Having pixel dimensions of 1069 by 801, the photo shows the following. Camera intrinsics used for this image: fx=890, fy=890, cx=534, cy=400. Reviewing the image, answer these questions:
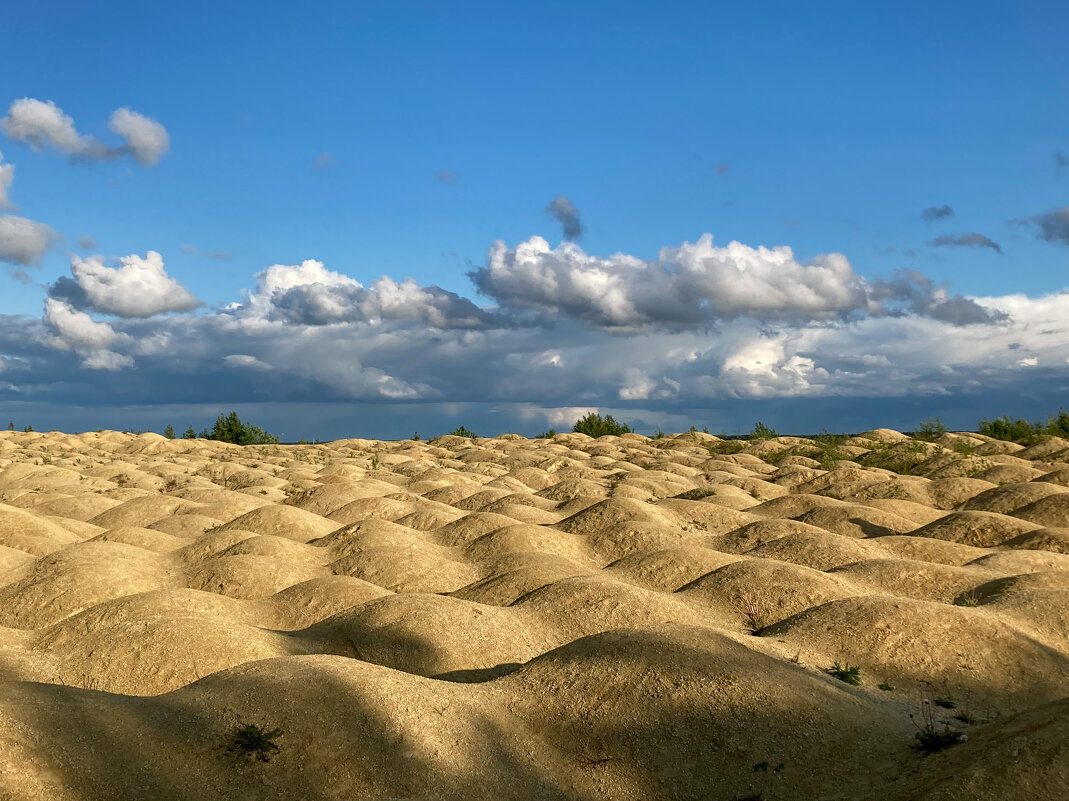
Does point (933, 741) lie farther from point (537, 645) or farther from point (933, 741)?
point (537, 645)

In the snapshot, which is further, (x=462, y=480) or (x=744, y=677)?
(x=462, y=480)

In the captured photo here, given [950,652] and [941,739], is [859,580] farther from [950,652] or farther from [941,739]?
[941,739]

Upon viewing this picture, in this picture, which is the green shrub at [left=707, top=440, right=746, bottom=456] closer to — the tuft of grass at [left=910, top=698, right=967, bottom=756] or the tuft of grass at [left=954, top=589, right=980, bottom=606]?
the tuft of grass at [left=954, top=589, right=980, bottom=606]

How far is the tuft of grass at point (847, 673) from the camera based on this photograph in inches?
372

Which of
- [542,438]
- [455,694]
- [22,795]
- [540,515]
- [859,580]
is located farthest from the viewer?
[542,438]

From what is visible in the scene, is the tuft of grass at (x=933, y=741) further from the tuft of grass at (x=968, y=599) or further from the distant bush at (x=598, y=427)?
the distant bush at (x=598, y=427)

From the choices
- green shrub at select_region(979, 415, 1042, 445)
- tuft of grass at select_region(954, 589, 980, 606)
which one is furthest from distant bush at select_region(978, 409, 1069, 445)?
tuft of grass at select_region(954, 589, 980, 606)

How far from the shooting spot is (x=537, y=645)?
1131cm

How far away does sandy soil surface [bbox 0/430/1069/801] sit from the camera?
6918 mm

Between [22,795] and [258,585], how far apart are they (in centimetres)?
864

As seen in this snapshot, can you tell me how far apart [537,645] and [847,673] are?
3763mm

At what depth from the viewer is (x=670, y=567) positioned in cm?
1493

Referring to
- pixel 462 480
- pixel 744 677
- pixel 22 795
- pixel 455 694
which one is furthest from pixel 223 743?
pixel 462 480

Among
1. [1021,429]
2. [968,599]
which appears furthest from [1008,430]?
[968,599]
